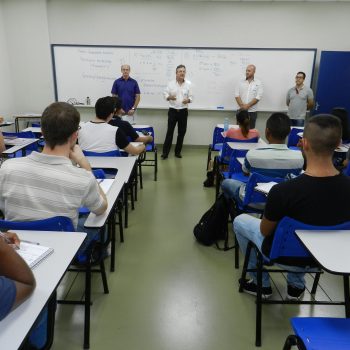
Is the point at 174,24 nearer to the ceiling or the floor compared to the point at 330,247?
nearer to the ceiling

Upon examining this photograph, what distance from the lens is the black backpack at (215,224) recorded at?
300 centimetres

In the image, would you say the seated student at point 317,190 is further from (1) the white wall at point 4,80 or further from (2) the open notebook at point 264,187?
(1) the white wall at point 4,80

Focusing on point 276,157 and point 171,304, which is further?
point 276,157

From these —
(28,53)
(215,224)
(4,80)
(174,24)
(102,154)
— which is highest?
(174,24)

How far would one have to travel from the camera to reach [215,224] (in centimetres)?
305

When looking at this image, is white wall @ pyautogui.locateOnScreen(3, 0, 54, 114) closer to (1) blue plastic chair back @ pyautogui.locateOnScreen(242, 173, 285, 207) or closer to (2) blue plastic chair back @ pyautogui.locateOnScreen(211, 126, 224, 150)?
(2) blue plastic chair back @ pyautogui.locateOnScreen(211, 126, 224, 150)

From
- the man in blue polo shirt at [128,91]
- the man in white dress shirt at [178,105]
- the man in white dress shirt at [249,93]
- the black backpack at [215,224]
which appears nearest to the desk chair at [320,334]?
the black backpack at [215,224]

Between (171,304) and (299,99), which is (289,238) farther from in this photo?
(299,99)

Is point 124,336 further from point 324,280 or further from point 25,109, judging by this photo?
point 25,109

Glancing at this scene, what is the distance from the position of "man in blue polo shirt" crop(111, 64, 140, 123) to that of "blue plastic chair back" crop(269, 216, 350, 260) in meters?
4.67

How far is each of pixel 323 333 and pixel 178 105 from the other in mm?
5159

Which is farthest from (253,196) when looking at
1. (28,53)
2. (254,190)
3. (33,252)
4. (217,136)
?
(28,53)

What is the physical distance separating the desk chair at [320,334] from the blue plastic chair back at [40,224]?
3.59 ft

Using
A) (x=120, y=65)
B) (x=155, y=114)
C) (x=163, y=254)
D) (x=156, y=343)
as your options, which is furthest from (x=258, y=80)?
(x=156, y=343)
